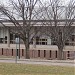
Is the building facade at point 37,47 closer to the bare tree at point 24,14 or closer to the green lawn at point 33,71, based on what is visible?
the bare tree at point 24,14

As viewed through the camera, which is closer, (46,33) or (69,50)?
(46,33)

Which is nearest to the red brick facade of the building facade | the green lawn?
the building facade

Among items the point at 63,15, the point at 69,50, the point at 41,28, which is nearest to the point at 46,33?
the point at 41,28

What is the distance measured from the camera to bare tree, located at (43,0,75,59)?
39438 millimetres

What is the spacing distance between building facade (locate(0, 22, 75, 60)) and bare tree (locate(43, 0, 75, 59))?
6.75 meters

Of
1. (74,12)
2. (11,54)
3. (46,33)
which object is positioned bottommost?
(11,54)

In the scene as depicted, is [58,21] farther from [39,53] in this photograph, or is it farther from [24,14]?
[39,53]

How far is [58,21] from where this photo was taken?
41344mm

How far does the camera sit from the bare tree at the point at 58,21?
129 ft

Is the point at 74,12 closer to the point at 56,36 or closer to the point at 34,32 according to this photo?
the point at 56,36

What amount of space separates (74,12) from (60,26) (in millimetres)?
3015

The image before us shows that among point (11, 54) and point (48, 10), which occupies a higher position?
point (48, 10)

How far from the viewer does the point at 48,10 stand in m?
40.2

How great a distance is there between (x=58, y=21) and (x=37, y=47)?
1139 cm
